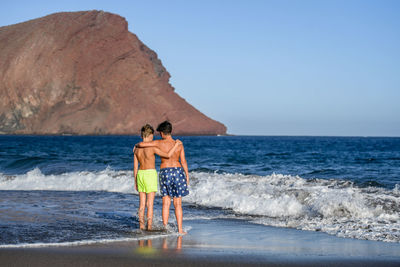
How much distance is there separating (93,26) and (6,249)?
14015cm

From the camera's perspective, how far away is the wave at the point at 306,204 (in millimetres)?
8359

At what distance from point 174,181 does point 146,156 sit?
599mm

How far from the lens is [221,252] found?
5.96m

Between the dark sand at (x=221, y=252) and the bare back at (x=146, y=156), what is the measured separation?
3.78 feet

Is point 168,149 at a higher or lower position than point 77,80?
lower

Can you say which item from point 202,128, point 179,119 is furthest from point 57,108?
point 202,128

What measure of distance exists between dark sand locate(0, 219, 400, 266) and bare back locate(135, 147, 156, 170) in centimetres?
115

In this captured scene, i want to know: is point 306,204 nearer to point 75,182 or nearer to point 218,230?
point 218,230

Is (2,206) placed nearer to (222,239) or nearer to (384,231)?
(222,239)

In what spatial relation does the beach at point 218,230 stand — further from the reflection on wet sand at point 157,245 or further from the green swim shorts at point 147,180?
the green swim shorts at point 147,180

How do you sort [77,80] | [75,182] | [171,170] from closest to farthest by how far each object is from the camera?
[171,170] < [75,182] < [77,80]

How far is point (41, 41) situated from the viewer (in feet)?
442

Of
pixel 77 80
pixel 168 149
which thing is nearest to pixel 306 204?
pixel 168 149

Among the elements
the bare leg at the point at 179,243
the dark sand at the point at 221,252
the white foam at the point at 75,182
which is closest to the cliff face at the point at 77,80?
the white foam at the point at 75,182
